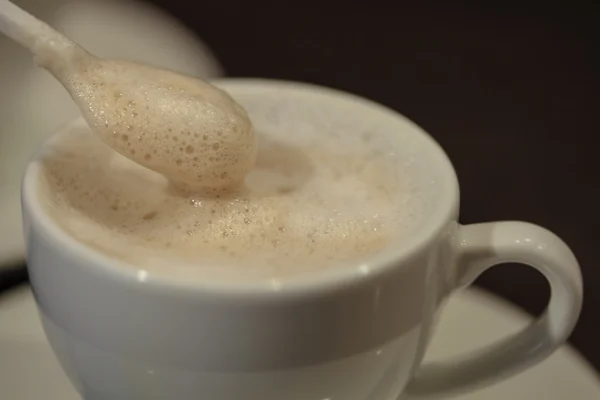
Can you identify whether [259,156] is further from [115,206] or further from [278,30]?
[278,30]

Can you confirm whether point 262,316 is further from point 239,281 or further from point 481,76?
point 481,76

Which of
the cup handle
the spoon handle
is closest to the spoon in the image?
the spoon handle

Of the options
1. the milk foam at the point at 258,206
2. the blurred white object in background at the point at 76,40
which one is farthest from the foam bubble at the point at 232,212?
the blurred white object in background at the point at 76,40

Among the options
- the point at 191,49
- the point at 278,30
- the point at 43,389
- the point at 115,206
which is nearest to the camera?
the point at 115,206

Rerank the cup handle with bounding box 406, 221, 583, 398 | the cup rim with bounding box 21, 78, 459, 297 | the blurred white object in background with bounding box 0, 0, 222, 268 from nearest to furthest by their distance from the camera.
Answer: the cup rim with bounding box 21, 78, 459, 297 < the cup handle with bounding box 406, 221, 583, 398 < the blurred white object in background with bounding box 0, 0, 222, 268

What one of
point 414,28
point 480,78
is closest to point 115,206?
point 480,78

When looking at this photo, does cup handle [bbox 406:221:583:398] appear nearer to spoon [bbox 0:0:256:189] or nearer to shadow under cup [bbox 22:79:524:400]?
shadow under cup [bbox 22:79:524:400]

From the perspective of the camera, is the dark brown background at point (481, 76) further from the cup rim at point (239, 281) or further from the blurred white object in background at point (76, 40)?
the cup rim at point (239, 281)
